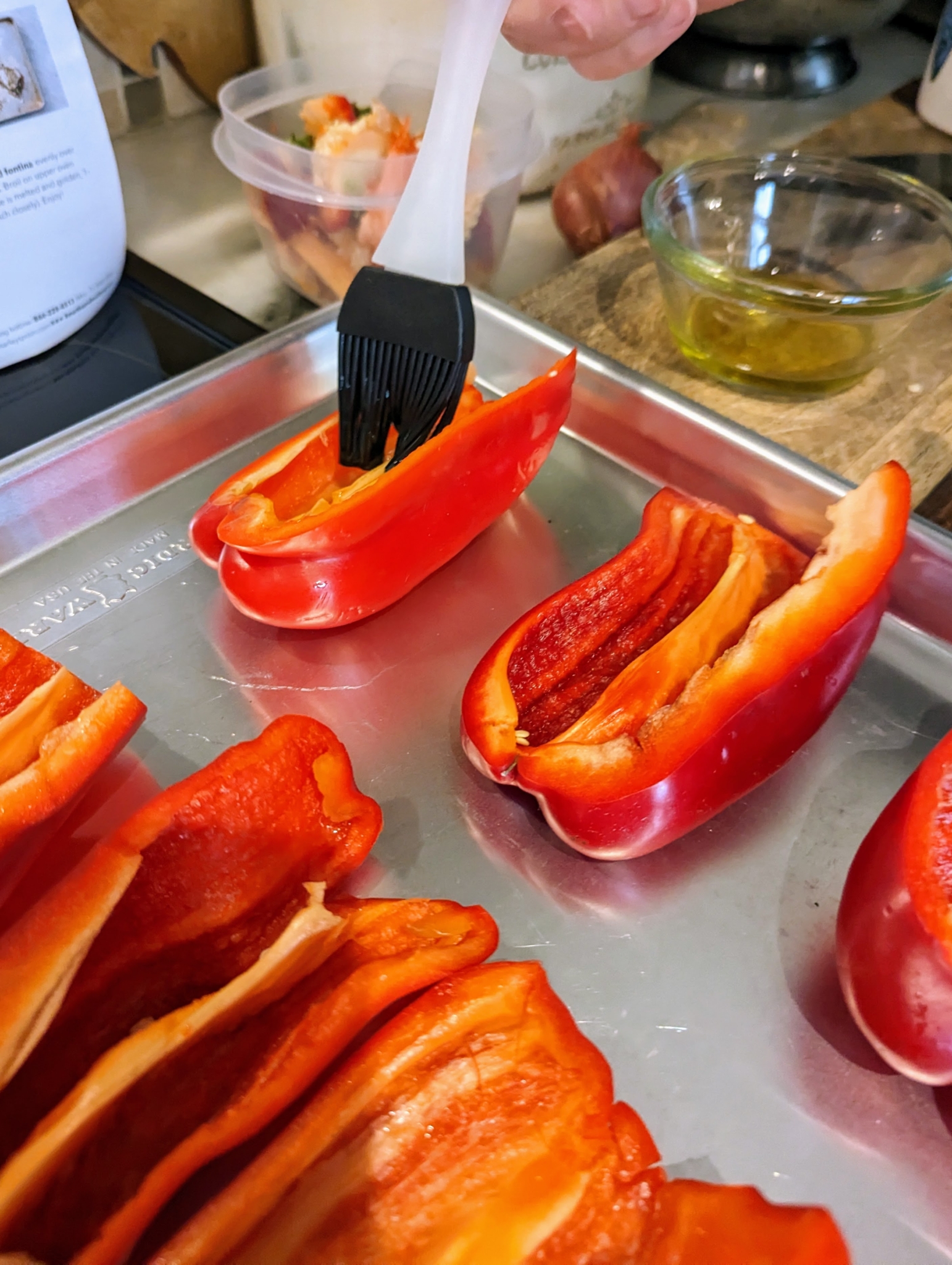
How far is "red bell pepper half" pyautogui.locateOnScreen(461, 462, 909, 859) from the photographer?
0.71 meters

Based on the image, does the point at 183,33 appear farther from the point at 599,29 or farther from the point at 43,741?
the point at 43,741

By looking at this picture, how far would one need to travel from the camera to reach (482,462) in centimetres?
92

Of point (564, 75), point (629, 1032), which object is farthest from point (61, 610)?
point (564, 75)

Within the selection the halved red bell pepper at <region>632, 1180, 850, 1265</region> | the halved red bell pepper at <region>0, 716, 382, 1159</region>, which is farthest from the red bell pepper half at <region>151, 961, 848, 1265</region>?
the halved red bell pepper at <region>0, 716, 382, 1159</region>

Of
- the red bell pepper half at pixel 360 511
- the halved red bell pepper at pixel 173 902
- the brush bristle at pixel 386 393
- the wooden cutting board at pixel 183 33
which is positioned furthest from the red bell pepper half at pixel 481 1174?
the wooden cutting board at pixel 183 33

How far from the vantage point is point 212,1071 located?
0.61 meters

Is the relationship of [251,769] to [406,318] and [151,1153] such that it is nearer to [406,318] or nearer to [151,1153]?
[151,1153]

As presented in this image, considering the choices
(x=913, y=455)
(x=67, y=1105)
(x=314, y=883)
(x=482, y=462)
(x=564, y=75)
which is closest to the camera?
(x=67, y=1105)

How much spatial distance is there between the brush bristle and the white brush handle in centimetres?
8

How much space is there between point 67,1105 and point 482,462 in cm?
64

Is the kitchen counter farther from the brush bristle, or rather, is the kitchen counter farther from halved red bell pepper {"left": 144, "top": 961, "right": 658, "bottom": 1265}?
halved red bell pepper {"left": 144, "top": 961, "right": 658, "bottom": 1265}

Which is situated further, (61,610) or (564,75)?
(564,75)

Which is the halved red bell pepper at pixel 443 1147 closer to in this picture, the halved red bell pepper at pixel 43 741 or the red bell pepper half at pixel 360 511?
the halved red bell pepper at pixel 43 741

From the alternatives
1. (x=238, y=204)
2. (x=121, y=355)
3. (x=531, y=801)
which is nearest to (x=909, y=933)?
(x=531, y=801)
